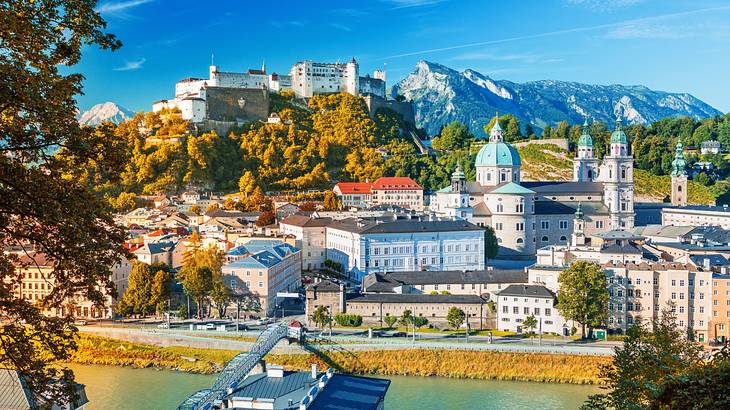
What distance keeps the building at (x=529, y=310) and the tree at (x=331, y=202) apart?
20.3 meters

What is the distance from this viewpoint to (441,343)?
20.2 meters

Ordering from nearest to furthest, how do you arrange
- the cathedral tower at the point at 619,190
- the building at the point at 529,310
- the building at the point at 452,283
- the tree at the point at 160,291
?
the building at the point at 529,310, the tree at the point at 160,291, the building at the point at 452,283, the cathedral tower at the point at 619,190

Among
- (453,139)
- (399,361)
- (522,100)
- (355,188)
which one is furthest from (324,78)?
(522,100)

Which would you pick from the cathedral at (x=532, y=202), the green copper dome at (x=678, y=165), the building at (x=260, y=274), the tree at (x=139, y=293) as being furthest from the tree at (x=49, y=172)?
the green copper dome at (x=678, y=165)

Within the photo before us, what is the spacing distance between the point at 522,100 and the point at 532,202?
5368 inches

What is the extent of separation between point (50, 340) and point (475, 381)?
15937mm

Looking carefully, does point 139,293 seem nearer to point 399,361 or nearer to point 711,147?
point 399,361

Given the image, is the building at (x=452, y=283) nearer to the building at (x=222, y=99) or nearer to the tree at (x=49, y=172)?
the tree at (x=49, y=172)

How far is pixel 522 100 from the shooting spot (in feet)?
547

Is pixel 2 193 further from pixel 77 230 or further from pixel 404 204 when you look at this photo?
pixel 404 204

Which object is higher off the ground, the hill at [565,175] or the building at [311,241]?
the hill at [565,175]

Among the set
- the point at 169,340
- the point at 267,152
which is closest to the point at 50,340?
the point at 169,340

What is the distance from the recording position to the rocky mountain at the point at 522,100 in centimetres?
14554

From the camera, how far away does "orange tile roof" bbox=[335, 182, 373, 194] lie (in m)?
44.5
